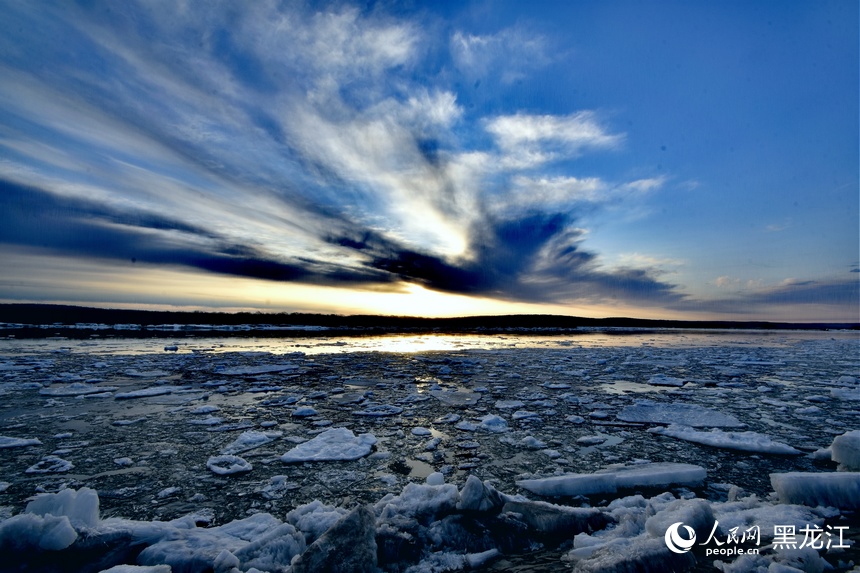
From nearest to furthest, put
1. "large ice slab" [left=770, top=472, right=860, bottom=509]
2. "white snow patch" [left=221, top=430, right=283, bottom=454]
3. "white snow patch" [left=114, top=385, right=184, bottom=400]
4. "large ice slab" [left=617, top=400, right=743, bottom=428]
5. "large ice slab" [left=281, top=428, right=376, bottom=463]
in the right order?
"large ice slab" [left=770, top=472, right=860, bottom=509] < "large ice slab" [left=281, top=428, right=376, bottom=463] < "white snow patch" [left=221, top=430, right=283, bottom=454] < "large ice slab" [left=617, top=400, right=743, bottom=428] < "white snow patch" [left=114, top=385, right=184, bottom=400]

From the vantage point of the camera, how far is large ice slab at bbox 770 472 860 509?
2.43 m

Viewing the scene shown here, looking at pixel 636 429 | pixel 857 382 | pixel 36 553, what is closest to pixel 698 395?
pixel 636 429

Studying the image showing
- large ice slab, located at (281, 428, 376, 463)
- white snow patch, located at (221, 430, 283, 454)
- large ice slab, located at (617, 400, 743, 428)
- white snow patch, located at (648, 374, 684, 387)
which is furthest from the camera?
white snow patch, located at (648, 374, 684, 387)

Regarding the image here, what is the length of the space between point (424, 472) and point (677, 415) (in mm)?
3723

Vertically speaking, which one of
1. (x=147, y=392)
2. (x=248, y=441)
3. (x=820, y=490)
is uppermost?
(x=820, y=490)

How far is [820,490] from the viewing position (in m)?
2.47

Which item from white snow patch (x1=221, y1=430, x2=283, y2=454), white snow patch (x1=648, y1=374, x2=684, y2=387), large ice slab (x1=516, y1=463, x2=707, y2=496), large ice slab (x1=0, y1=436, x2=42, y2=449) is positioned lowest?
large ice slab (x1=0, y1=436, x2=42, y2=449)

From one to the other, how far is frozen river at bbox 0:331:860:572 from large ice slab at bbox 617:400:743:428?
0.12 feet

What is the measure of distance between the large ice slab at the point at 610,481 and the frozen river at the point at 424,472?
0.01 m

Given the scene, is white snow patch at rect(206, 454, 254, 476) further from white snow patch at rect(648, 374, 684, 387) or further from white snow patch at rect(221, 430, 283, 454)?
white snow patch at rect(648, 374, 684, 387)

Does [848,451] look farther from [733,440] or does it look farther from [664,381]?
[664,381]

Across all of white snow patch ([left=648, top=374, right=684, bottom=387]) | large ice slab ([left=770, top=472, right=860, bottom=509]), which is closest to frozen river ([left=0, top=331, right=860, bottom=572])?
large ice slab ([left=770, top=472, right=860, bottom=509])

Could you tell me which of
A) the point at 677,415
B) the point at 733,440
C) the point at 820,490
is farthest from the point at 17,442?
the point at 677,415

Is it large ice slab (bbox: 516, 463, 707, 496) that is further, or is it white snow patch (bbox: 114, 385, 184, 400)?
white snow patch (bbox: 114, 385, 184, 400)
